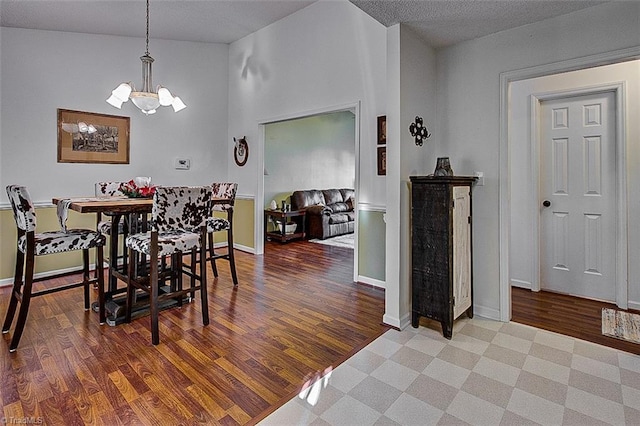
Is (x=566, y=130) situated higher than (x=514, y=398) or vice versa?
(x=566, y=130)

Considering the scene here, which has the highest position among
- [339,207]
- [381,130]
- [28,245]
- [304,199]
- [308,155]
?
[308,155]

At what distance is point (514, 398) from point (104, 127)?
5.11m

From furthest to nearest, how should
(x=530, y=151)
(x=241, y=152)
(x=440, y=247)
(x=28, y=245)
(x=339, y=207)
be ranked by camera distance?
1. (x=339, y=207)
2. (x=241, y=152)
3. (x=530, y=151)
4. (x=440, y=247)
5. (x=28, y=245)

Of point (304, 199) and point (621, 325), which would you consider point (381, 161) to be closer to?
point (621, 325)

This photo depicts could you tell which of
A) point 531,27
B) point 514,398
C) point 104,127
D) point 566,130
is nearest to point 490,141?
point 531,27

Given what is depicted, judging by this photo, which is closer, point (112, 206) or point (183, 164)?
point (112, 206)

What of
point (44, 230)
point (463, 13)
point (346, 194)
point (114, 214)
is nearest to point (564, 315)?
point (463, 13)

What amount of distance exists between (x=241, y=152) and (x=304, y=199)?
1.78m

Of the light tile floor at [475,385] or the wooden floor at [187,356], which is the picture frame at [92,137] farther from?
the light tile floor at [475,385]

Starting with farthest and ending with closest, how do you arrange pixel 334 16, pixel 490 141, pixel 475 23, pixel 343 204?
1. pixel 343 204
2. pixel 334 16
3. pixel 490 141
4. pixel 475 23

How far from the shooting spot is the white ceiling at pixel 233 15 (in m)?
2.27

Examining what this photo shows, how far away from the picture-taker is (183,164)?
519 cm

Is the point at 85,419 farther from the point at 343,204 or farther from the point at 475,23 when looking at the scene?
the point at 343,204

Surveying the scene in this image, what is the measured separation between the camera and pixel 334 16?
161 inches
